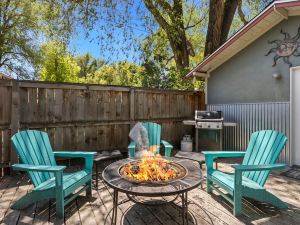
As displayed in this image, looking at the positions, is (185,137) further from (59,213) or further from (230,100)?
(59,213)

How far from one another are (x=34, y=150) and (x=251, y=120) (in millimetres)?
5019

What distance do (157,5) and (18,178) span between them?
8184 mm

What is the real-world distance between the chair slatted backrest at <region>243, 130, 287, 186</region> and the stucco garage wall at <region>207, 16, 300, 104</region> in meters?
2.53

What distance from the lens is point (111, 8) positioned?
865 cm

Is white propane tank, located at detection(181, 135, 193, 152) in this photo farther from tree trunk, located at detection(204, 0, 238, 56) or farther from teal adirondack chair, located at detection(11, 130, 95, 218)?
tree trunk, located at detection(204, 0, 238, 56)

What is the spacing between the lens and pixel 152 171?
258 cm

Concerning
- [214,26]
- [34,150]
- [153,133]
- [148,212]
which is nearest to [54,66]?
[214,26]

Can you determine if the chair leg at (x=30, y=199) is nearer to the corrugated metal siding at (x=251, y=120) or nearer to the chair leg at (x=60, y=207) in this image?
the chair leg at (x=60, y=207)

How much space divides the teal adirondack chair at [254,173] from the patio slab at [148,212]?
0.15 m

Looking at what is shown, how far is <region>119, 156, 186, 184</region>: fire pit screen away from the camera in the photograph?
94.1 inches

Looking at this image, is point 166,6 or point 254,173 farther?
point 166,6

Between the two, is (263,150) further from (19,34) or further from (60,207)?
(19,34)

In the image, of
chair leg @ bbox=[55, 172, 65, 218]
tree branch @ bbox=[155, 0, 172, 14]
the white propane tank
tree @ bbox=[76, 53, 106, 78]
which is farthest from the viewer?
tree @ bbox=[76, 53, 106, 78]

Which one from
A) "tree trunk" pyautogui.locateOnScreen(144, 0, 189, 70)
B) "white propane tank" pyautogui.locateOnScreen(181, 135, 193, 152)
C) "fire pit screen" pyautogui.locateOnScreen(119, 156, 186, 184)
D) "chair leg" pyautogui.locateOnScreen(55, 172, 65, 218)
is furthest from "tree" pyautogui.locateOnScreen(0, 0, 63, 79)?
"fire pit screen" pyautogui.locateOnScreen(119, 156, 186, 184)
